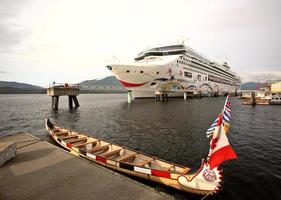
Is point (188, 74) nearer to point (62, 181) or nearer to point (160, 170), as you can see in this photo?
point (160, 170)

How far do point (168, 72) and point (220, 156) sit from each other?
47.9 metres

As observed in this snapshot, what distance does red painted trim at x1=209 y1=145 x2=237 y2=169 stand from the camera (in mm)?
5533

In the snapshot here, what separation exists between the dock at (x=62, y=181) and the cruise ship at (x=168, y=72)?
3663 centimetres

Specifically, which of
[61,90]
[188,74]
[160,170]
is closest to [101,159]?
[160,170]

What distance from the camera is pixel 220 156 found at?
5641 millimetres

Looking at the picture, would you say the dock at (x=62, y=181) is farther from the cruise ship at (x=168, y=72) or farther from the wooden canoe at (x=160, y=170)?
the cruise ship at (x=168, y=72)

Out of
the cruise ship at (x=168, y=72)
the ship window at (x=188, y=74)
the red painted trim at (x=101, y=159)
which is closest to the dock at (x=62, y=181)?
the red painted trim at (x=101, y=159)

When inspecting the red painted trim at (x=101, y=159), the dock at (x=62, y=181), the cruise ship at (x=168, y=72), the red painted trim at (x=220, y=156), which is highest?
the cruise ship at (x=168, y=72)

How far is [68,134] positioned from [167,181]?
10.7 metres


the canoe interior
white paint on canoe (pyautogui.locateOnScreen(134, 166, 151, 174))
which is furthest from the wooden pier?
white paint on canoe (pyautogui.locateOnScreen(134, 166, 151, 174))

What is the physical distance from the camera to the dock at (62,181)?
5.06 metres

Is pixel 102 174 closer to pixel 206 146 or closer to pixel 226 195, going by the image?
pixel 226 195

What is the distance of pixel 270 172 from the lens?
883 cm

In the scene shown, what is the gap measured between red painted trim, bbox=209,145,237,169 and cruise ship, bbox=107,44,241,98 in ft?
126
